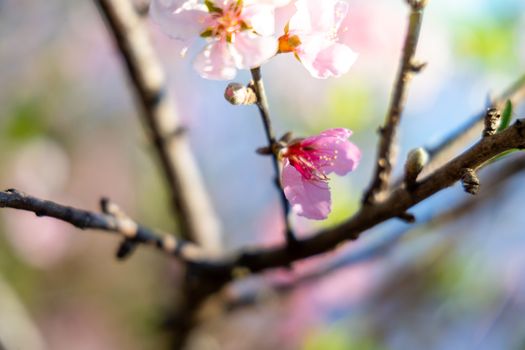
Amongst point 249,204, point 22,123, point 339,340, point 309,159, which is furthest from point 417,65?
point 249,204

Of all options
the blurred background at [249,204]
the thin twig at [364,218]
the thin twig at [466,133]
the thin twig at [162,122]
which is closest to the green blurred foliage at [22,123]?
the blurred background at [249,204]

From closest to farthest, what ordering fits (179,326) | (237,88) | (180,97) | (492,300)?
(237,88), (179,326), (492,300), (180,97)

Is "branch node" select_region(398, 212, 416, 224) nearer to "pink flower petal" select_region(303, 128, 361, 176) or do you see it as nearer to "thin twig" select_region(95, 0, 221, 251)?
"pink flower petal" select_region(303, 128, 361, 176)

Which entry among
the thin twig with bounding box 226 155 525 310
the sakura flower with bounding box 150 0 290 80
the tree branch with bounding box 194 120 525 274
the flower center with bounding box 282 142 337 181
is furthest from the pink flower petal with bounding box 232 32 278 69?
the thin twig with bounding box 226 155 525 310

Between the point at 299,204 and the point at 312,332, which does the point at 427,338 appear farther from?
the point at 299,204

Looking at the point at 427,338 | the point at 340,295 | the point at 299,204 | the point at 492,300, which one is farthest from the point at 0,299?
the point at 492,300

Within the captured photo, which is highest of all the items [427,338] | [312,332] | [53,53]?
[53,53]
